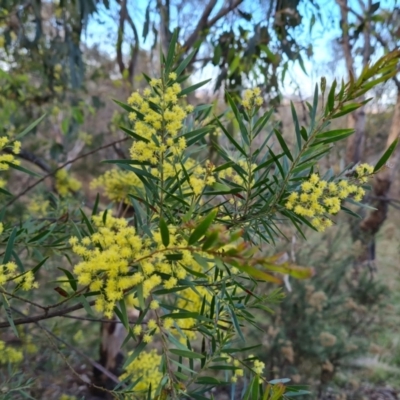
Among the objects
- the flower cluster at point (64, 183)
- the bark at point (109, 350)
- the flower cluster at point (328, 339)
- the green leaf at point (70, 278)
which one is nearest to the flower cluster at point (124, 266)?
the green leaf at point (70, 278)

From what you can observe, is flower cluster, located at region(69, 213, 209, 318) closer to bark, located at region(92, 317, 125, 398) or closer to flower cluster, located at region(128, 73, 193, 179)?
flower cluster, located at region(128, 73, 193, 179)

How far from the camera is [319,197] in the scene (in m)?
0.48

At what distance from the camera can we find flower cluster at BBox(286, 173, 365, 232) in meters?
0.46

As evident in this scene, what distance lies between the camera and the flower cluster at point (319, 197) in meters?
0.46

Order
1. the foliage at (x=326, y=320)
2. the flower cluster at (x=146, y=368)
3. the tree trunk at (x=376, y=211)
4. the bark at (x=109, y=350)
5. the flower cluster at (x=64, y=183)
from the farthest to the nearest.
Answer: the tree trunk at (x=376, y=211)
the foliage at (x=326, y=320)
the bark at (x=109, y=350)
the flower cluster at (x=64, y=183)
the flower cluster at (x=146, y=368)

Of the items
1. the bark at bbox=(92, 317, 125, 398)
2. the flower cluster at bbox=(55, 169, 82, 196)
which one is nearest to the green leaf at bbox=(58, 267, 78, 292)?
the flower cluster at bbox=(55, 169, 82, 196)

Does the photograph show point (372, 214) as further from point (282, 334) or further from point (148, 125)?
point (148, 125)

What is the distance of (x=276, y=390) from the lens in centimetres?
42

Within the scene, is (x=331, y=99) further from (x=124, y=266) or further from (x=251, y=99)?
(x=124, y=266)

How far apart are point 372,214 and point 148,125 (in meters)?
2.85

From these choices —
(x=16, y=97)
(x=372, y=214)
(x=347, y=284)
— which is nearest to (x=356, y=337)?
(x=347, y=284)

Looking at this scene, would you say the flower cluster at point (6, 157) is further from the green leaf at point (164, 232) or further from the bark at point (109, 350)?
the bark at point (109, 350)

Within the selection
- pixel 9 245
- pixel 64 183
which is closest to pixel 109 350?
pixel 64 183

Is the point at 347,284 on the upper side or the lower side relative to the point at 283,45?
lower
